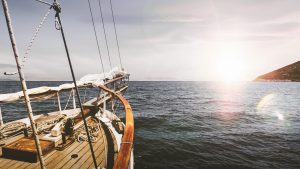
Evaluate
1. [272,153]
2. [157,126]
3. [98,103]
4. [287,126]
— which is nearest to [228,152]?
[272,153]

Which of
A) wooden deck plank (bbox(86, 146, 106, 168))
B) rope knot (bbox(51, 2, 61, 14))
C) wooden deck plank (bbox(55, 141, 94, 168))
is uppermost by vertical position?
rope knot (bbox(51, 2, 61, 14))

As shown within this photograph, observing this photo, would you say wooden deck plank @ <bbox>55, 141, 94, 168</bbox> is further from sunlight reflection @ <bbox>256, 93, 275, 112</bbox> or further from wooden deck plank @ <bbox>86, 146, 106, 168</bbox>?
sunlight reflection @ <bbox>256, 93, 275, 112</bbox>

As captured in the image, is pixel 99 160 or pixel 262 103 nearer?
pixel 99 160

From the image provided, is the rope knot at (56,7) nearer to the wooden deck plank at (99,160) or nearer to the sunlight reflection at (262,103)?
the wooden deck plank at (99,160)

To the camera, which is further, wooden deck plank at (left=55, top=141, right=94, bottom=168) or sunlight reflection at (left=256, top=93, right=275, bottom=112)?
sunlight reflection at (left=256, top=93, right=275, bottom=112)

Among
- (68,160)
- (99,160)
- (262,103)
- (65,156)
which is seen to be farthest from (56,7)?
(262,103)

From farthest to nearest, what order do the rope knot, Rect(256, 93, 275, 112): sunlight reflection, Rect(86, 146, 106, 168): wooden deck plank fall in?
1. Rect(256, 93, 275, 112): sunlight reflection
2. Rect(86, 146, 106, 168): wooden deck plank
3. the rope knot

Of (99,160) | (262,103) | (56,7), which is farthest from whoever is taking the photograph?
(262,103)

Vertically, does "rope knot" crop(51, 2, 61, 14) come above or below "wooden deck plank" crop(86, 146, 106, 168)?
above

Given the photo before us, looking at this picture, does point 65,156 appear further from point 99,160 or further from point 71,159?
point 99,160

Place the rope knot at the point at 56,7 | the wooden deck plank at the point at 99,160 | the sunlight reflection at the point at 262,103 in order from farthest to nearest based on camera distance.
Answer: the sunlight reflection at the point at 262,103, the wooden deck plank at the point at 99,160, the rope knot at the point at 56,7

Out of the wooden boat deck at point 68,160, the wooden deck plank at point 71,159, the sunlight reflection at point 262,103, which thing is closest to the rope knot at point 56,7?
the wooden boat deck at point 68,160

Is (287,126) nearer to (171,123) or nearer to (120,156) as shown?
(171,123)

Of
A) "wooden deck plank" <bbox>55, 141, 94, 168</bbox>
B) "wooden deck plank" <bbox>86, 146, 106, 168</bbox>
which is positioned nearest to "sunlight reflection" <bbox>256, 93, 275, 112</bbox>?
"wooden deck plank" <bbox>86, 146, 106, 168</bbox>
